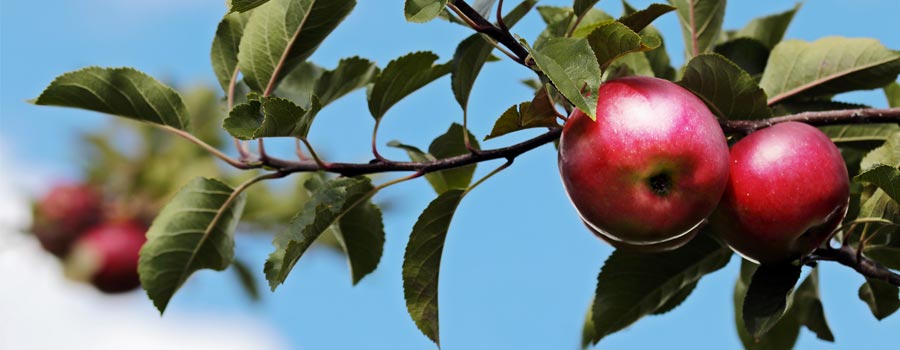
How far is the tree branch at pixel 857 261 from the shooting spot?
49.3 inches

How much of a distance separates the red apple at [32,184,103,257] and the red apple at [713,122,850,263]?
10.1ft

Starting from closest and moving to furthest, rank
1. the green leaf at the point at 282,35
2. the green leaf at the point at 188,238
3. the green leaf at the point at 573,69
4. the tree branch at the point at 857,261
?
the green leaf at the point at 573,69
the tree branch at the point at 857,261
the green leaf at the point at 282,35
the green leaf at the point at 188,238

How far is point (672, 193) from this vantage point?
1.15 meters

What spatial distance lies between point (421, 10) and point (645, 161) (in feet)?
1.06

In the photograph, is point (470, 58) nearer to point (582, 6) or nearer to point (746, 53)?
point (582, 6)

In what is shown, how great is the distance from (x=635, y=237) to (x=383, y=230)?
49cm

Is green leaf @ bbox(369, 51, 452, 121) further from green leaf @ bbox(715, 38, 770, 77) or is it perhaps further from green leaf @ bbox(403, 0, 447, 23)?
green leaf @ bbox(715, 38, 770, 77)

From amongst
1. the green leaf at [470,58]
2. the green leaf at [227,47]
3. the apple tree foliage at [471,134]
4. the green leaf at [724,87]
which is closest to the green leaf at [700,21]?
the apple tree foliage at [471,134]

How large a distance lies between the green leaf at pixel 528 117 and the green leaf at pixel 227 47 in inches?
21.2

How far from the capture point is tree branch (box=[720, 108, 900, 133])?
4.19ft

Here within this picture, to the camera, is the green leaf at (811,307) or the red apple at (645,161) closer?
the red apple at (645,161)

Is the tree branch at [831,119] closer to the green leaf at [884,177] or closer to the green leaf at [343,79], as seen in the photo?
the green leaf at [884,177]

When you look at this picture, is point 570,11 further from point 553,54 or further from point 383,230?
point 383,230

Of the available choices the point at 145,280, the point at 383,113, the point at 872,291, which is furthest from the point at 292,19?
the point at 872,291
